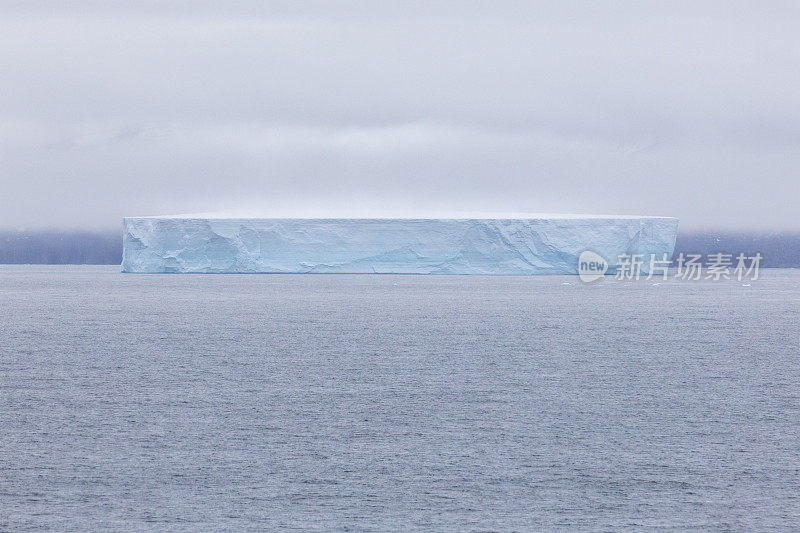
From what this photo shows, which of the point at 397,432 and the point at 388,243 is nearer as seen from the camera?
the point at 397,432

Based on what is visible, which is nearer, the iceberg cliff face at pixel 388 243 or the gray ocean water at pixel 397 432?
the gray ocean water at pixel 397 432

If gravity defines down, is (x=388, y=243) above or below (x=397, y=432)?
above

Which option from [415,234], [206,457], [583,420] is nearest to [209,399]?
[206,457]

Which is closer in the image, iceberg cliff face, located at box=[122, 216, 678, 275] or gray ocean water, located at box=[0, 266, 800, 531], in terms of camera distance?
gray ocean water, located at box=[0, 266, 800, 531]

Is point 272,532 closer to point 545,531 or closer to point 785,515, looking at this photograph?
point 545,531
